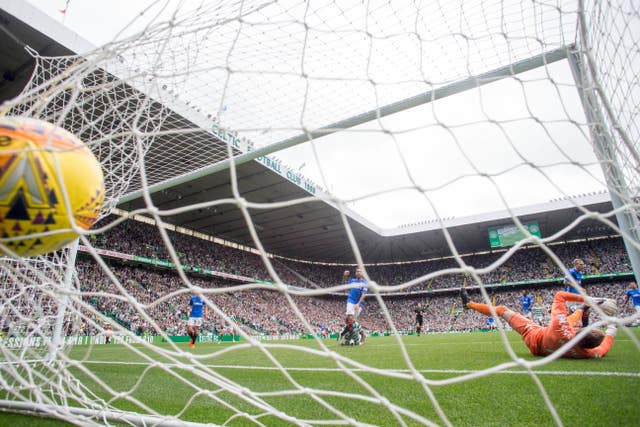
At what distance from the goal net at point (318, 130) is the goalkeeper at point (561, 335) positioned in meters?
0.38

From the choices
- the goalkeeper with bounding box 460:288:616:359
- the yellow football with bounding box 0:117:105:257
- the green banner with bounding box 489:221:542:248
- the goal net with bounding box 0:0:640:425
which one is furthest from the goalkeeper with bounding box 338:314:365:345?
the green banner with bounding box 489:221:542:248

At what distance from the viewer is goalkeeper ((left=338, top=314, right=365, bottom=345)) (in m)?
8.05

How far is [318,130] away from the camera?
196 centimetres

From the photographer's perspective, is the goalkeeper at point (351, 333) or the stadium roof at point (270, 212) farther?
the stadium roof at point (270, 212)

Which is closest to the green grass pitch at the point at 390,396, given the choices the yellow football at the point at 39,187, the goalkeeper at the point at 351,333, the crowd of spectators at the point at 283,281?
the yellow football at the point at 39,187

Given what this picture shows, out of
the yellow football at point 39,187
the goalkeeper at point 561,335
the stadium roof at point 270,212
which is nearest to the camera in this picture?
the yellow football at point 39,187

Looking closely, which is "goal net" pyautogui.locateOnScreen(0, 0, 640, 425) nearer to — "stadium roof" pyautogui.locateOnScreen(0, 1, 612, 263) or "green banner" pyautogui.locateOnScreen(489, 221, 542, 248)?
"stadium roof" pyautogui.locateOnScreen(0, 1, 612, 263)

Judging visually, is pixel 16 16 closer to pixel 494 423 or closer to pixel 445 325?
pixel 494 423

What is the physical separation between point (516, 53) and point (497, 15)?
0.49 m

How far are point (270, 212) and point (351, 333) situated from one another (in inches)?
655

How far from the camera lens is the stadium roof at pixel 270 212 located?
9.20m

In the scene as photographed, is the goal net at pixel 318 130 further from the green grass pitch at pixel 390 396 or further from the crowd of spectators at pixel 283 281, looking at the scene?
the crowd of spectators at pixel 283 281

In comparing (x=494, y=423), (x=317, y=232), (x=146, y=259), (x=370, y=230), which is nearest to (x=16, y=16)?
(x=494, y=423)

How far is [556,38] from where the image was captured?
12.9 ft
